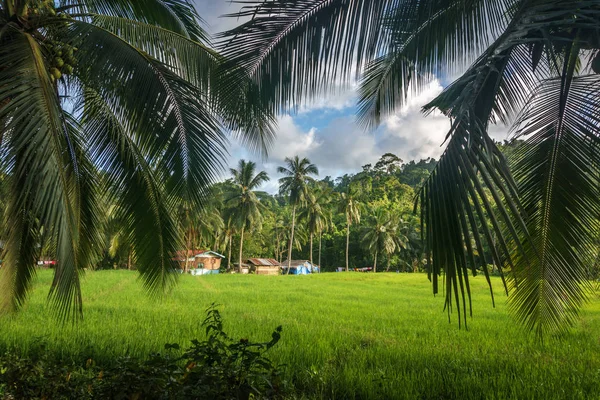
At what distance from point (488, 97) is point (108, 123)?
135 inches

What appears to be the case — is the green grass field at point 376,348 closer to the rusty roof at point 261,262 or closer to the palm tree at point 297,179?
the palm tree at point 297,179

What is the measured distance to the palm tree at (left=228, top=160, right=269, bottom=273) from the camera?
1209 inches

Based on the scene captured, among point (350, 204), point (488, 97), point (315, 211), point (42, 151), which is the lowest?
point (42, 151)

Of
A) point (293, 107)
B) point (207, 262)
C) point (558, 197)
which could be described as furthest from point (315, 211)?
point (293, 107)

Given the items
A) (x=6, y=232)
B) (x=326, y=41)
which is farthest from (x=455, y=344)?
(x=6, y=232)

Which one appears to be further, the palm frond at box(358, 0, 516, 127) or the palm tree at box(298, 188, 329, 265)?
the palm tree at box(298, 188, 329, 265)

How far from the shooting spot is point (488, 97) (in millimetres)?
2133

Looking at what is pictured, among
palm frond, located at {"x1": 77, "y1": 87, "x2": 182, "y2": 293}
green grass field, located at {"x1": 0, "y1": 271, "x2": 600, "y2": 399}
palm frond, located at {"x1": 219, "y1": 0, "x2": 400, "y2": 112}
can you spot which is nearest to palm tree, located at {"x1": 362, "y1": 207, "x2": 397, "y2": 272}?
green grass field, located at {"x1": 0, "y1": 271, "x2": 600, "y2": 399}

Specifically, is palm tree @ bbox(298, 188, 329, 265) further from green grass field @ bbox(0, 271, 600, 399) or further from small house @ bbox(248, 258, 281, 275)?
green grass field @ bbox(0, 271, 600, 399)

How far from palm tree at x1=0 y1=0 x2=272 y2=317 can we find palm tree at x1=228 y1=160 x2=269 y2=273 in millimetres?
26401

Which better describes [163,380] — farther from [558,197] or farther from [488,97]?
[558,197]

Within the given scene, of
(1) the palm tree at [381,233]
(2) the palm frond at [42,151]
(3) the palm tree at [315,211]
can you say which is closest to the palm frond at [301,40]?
(2) the palm frond at [42,151]

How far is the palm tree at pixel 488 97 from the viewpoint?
1532 millimetres

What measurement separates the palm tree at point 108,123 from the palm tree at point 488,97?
17.1 inches
